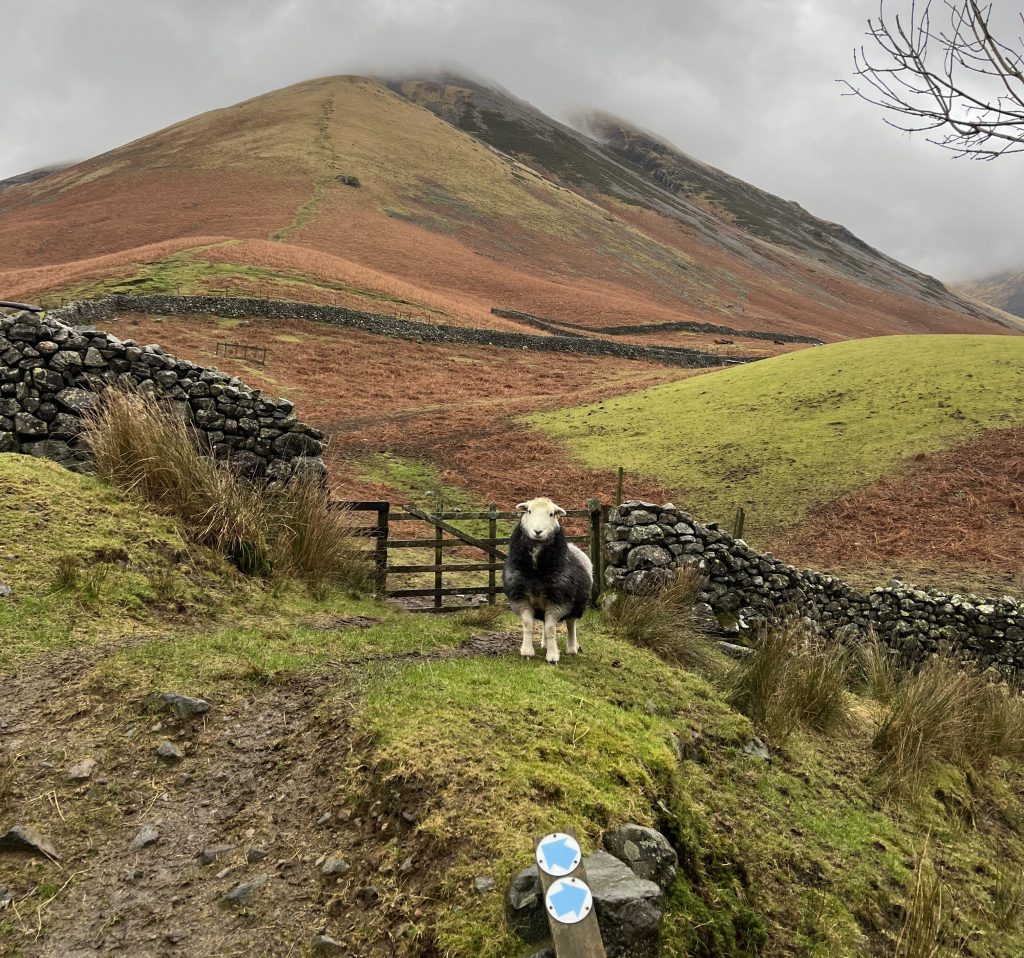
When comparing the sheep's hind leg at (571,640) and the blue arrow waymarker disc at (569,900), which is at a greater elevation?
the blue arrow waymarker disc at (569,900)

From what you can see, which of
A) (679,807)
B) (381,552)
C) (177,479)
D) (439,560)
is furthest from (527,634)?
(177,479)

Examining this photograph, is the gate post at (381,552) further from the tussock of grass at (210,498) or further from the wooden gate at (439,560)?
the tussock of grass at (210,498)

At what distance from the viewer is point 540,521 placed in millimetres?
6555

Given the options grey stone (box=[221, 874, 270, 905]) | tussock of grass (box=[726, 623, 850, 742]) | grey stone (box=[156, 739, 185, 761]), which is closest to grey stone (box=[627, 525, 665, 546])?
tussock of grass (box=[726, 623, 850, 742])

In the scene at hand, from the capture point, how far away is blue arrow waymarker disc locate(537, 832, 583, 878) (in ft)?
9.65

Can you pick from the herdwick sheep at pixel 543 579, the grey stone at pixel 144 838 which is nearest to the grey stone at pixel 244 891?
the grey stone at pixel 144 838

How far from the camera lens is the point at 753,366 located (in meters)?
31.6

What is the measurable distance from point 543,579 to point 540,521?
685 mm

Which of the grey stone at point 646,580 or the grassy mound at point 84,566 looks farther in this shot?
the grey stone at point 646,580

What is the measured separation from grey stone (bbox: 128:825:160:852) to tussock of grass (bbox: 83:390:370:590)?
4624 mm

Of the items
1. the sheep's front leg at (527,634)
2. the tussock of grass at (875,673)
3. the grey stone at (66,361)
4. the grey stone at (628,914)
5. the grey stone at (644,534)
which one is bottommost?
the tussock of grass at (875,673)

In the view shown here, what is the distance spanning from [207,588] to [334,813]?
4.33 meters

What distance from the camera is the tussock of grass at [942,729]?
668 centimetres

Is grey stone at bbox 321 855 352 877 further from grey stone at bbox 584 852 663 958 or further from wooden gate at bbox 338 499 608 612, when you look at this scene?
wooden gate at bbox 338 499 608 612
